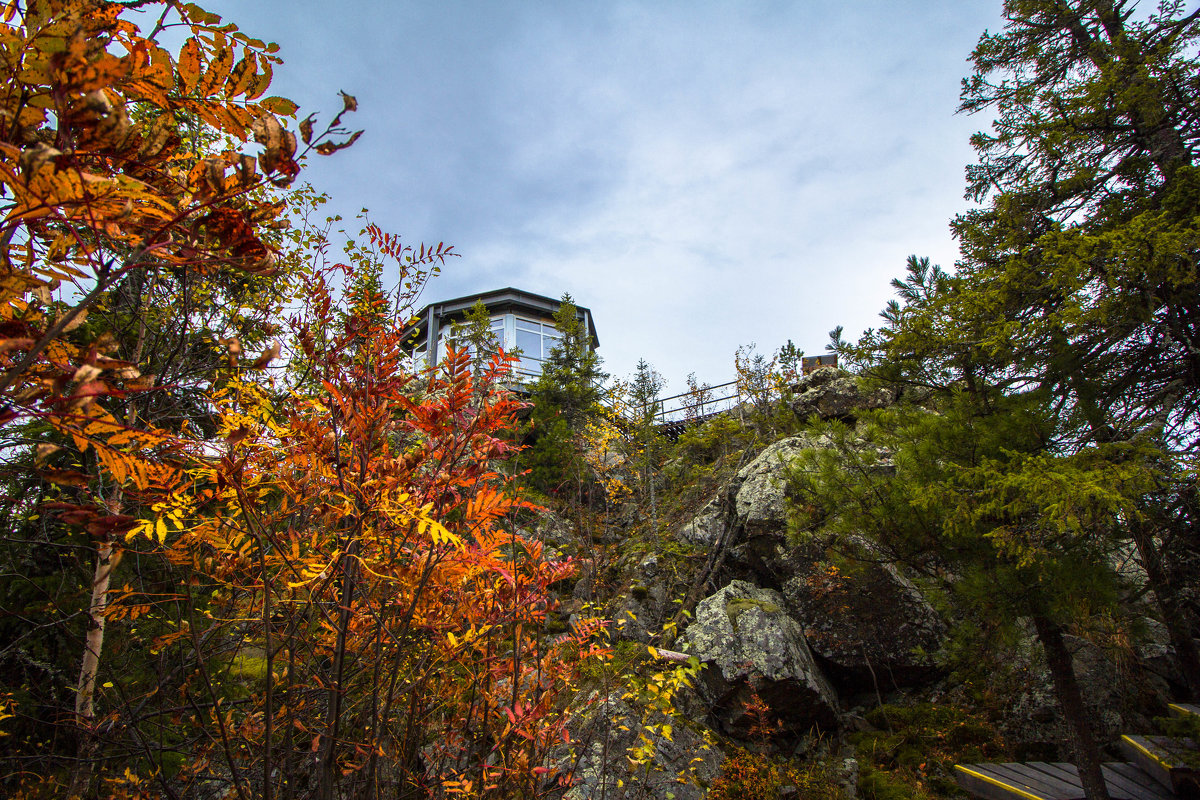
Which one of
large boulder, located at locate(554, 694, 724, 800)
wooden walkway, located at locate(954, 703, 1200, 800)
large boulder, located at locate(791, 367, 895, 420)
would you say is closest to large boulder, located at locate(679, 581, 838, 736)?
large boulder, located at locate(554, 694, 724, 800)

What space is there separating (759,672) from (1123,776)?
314cm

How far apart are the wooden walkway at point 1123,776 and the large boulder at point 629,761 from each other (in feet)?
7.44

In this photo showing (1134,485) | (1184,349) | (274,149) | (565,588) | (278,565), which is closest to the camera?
(274,149)

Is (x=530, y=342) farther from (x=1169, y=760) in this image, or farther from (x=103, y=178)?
(x=103, y=178)

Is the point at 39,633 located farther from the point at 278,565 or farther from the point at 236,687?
the point at 278,565

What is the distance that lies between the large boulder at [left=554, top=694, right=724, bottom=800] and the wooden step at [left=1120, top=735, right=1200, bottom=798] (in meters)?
3.61

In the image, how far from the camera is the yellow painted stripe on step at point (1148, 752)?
401cm

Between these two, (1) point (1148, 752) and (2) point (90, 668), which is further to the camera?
(1) point (1148, 752)

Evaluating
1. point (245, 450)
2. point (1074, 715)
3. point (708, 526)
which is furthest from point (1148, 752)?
point (245, 450)

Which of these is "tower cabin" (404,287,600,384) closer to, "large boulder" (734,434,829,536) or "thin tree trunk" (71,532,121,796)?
"large boulder" (734,434,829,536)

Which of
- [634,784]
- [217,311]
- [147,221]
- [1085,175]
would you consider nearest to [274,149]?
[147,221]

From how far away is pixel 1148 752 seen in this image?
4.27 metres

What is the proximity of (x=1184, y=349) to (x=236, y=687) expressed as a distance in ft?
31.2

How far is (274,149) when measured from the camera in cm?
79
